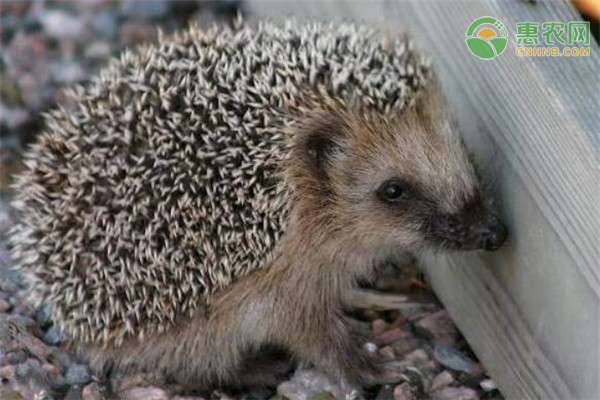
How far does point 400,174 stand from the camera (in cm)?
362

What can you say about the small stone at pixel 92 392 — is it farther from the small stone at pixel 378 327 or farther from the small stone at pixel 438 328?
the small stone at pixel 438 328

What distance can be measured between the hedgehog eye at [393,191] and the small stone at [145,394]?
1.16 m

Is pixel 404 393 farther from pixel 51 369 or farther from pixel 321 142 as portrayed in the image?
pixel 51 369

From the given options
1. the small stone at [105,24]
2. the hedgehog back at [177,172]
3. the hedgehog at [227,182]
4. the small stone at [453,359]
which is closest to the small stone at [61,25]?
the small stone at [105,24]

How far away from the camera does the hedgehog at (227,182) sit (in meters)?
3.50

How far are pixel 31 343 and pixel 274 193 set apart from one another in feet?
4.03

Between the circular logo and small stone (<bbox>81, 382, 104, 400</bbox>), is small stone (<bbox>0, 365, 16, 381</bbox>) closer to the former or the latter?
small stone (<bbox>81, 382, 104, 400</bbox>)

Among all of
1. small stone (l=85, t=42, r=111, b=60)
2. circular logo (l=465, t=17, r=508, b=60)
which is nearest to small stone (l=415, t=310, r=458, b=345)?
circular logo (l=465, t=17, r=508, b=60)

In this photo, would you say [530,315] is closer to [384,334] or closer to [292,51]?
[384,334]

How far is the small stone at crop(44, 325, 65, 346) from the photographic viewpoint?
4.10m

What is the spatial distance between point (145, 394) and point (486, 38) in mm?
1870

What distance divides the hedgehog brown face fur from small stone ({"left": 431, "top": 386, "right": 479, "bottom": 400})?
599 millimetres

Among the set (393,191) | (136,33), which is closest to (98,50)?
(136,33)

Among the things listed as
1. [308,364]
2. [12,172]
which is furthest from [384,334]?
[12,172]
